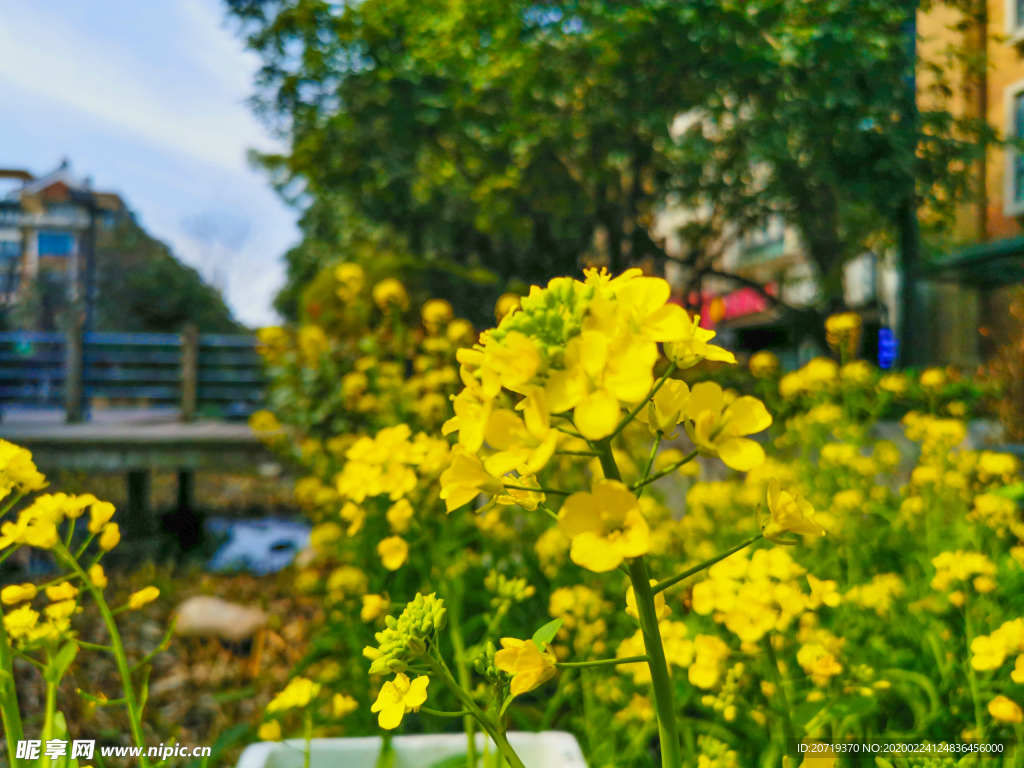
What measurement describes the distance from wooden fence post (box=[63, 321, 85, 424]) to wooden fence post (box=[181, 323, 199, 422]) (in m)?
0.97

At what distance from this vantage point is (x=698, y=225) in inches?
367

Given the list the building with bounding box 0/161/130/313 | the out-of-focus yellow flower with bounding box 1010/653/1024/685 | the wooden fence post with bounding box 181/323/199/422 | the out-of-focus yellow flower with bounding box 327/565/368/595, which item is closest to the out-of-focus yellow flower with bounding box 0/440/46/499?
the out-of-focus yellow flower with bounding box 1010/653/1024/685

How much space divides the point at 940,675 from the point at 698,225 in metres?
8.80

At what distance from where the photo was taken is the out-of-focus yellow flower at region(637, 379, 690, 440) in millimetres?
473

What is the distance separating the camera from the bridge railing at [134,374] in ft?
23.4

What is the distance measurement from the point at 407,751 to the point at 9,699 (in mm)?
496

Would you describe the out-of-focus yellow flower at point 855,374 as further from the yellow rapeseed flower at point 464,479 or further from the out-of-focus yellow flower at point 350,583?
the yellow rapeseed flower at point 464,479

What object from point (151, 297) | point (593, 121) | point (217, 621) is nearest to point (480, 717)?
point (217, 621)

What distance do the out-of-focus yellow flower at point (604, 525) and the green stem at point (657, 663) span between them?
5cm

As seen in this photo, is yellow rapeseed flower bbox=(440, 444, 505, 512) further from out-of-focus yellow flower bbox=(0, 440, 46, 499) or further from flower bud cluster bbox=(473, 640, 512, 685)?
out-of-focus yellow flower bbox=(0, 440, 46, 499)

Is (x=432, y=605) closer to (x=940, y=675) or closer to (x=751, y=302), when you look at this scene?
(x=940, y=675)

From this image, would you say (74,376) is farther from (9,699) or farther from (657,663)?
(657,663)

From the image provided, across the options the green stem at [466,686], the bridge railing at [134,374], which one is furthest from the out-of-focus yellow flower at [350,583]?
the bridge railing at [134,374]

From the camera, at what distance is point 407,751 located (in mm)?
908
